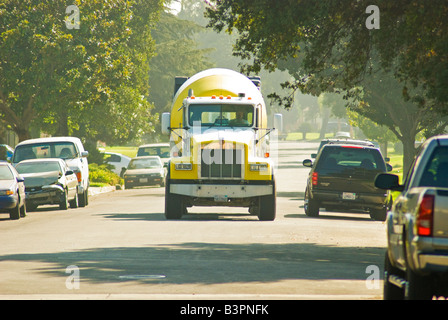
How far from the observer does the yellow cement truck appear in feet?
74.0

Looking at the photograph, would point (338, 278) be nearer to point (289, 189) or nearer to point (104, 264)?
point (104, 264)

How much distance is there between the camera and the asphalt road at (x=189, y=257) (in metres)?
11.7

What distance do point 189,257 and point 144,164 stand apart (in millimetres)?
Answer: 30687

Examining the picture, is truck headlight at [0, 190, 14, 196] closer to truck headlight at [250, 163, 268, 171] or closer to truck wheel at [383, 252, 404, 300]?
truck headlight at [250, 163, 268, 171]

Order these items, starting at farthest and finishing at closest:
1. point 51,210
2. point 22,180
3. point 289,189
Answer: point 289,189 < point 51,210 < point 22,180

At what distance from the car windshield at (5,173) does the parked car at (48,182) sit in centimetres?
239

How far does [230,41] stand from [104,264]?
127630mm

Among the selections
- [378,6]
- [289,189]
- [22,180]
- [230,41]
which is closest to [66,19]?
[289,189]

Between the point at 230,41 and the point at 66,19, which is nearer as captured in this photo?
the point at 66,19

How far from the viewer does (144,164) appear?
4581 cm

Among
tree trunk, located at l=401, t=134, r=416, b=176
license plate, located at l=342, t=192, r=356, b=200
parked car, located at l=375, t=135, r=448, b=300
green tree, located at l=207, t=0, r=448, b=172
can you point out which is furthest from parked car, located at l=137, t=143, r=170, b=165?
parked car, located at l=375, t=135, r=448, b=300

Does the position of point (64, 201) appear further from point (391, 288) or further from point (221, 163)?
point (391, 288)

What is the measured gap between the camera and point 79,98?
134ft

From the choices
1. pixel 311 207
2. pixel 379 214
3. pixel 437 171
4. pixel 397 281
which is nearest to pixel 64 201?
pixel 311 207
